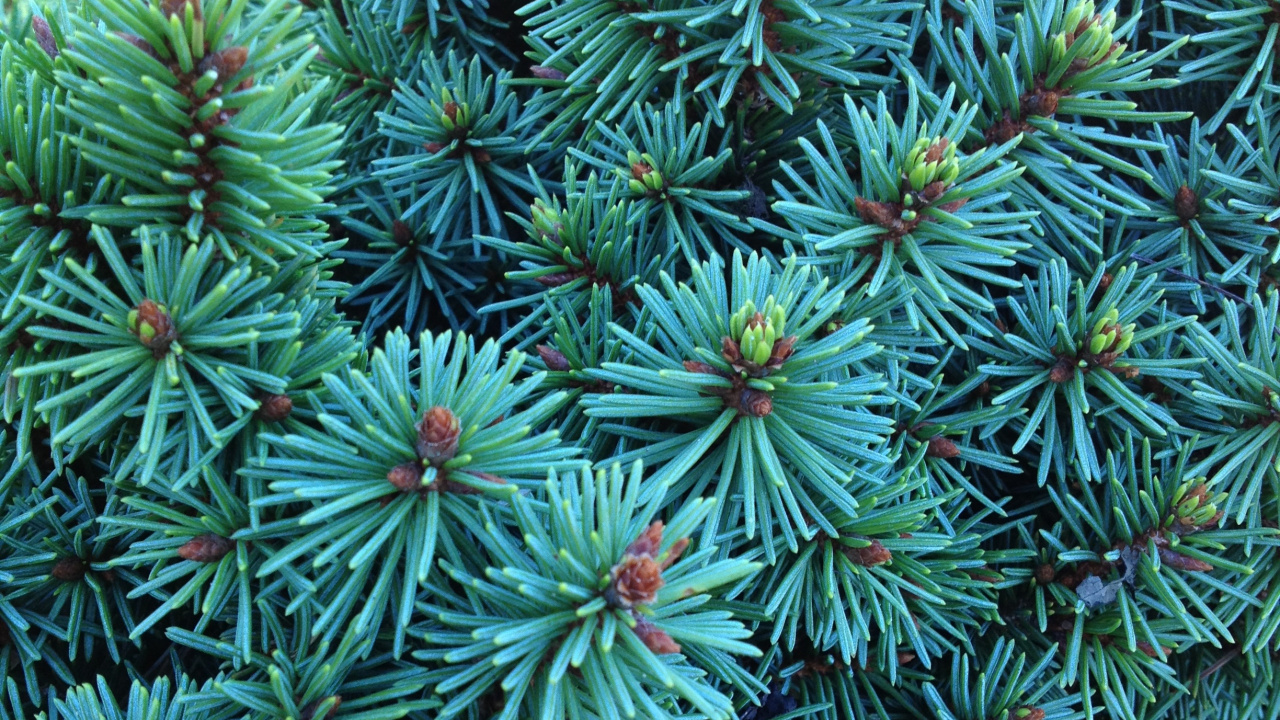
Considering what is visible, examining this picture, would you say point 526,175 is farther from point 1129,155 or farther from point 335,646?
point 1129,155

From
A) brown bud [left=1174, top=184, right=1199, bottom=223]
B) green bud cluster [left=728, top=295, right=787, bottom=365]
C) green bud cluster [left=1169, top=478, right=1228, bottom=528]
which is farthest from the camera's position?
brown bud [left=1174, top=184, right=1199, bottom=223]

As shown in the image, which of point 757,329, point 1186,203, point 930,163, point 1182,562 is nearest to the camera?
point 757,329

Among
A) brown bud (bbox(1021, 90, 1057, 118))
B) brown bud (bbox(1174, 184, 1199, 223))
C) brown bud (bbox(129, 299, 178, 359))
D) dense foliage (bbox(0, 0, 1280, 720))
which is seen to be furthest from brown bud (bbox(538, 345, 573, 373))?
brown bud (bbox(1174, 184, 1199, 223))

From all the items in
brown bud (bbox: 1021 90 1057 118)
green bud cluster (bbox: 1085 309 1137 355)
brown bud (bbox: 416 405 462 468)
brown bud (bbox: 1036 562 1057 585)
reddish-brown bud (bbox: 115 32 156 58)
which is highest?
brown bud (bbox: 1021 90 1057 118)

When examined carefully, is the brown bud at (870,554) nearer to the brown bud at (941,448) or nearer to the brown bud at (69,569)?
the brown bud at (941,448)

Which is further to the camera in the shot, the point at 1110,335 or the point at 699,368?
the point at 1110,335

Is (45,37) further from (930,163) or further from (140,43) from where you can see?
(930,163)

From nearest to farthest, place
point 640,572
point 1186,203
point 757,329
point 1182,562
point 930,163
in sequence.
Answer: point 640,572, point 757,329, point 930,163, point 1182,562, point 1186,203

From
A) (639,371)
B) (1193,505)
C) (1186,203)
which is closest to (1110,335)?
(1193,505)

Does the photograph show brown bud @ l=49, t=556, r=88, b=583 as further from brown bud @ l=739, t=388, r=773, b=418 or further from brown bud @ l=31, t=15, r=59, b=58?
brown bud @ l=739, t=388, r=773, b=418
